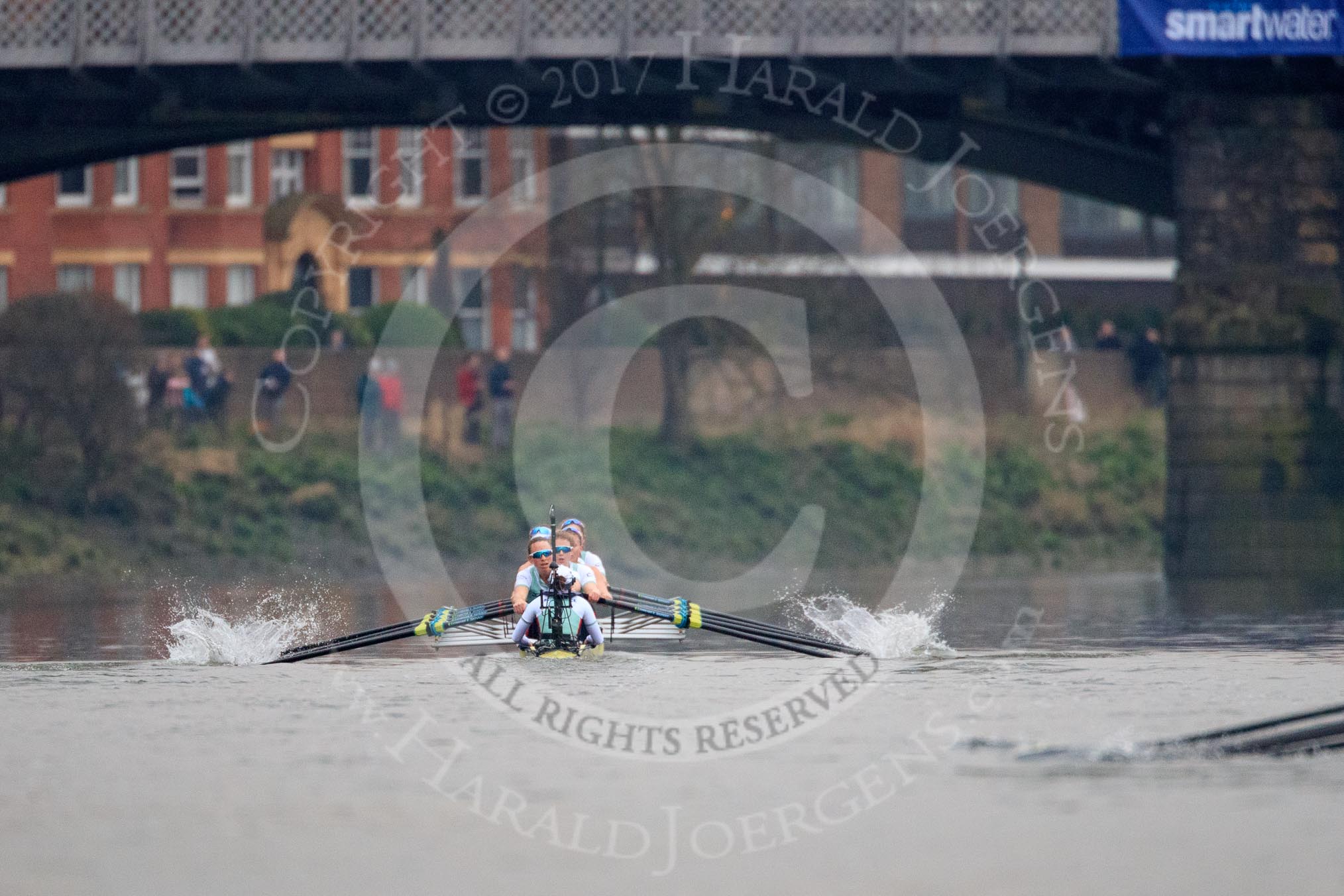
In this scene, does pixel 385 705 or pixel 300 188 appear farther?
pixel 300 188

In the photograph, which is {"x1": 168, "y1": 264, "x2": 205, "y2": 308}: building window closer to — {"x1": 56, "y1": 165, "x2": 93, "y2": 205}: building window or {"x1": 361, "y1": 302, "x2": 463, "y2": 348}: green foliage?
{"x1": 56, "y1": 165, "x2": 93, "y2": 205}: building window

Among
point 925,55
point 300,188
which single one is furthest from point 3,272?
point 925,55

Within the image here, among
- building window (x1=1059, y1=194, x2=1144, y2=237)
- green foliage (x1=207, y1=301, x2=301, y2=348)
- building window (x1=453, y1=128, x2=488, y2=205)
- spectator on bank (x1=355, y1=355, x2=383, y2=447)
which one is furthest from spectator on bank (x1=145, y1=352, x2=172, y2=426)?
building window (x1=1059, y1=194, x2=1144, y2=237)

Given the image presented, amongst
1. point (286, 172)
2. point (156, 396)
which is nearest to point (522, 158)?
point (286, 172)

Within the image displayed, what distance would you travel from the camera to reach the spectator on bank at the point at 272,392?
4703 centimetres

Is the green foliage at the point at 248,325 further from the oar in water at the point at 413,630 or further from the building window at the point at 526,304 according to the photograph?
the oar in water at the point at 413,630

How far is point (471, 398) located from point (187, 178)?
17113mm

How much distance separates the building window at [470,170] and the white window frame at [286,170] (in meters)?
3.73

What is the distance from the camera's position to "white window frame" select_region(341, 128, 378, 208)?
2301 inches

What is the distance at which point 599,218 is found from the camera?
49.7 m

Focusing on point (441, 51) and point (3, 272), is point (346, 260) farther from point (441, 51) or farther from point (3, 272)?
point (441, 51)

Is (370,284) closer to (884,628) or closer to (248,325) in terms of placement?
(248,325)

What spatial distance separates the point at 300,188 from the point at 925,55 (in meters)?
28.0

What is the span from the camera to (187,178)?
61062mm
